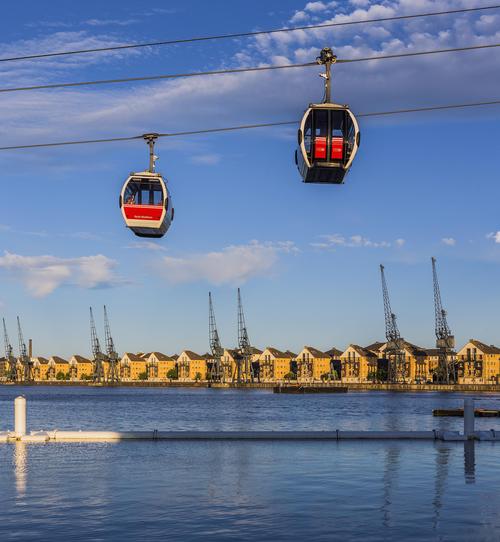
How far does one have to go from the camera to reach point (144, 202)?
23969 mm

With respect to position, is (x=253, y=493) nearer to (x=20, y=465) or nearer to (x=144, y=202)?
(x=20, y=465)

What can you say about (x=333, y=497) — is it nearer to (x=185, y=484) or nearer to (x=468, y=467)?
(x=185, y=484)

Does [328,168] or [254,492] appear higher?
[328,168]

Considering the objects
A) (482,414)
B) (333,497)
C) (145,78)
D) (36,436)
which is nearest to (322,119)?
(145,78)

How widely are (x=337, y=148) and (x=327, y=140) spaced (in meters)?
0.35

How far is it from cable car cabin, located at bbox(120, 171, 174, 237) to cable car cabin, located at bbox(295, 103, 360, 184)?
524 cm

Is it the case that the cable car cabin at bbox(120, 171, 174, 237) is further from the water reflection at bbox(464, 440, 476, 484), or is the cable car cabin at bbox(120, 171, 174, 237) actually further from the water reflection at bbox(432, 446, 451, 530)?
the water reflection at bbox(464, 440, 476, 484)

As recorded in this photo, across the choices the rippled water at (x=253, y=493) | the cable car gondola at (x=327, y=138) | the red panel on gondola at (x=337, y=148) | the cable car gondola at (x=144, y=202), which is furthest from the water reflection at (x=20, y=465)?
the red panel on gondola at (x=337, y=148)

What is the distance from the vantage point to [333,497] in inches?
658

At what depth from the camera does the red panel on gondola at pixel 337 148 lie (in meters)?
19.4

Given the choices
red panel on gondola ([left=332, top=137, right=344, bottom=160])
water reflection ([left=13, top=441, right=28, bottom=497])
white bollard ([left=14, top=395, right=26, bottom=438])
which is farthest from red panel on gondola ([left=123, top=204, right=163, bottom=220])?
white bollard ([left=14, top=395, right=26, bottom=438])

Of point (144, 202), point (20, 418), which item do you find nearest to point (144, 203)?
point (144, 202)

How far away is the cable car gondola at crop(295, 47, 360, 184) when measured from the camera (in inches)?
750

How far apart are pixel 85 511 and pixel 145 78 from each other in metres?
10.6
